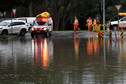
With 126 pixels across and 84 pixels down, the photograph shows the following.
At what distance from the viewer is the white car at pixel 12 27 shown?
40662mm

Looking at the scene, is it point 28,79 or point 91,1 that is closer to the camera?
point 28,79

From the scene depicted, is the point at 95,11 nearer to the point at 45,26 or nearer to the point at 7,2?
the point at 45,26

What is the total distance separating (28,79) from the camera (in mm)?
11055

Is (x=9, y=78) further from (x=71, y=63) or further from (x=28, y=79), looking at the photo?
(x=71, y=63)

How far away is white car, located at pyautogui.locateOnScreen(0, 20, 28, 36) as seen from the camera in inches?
1601

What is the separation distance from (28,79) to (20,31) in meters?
31.8

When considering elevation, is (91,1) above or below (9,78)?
above

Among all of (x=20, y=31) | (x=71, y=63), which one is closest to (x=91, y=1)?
(x=20, y=31)

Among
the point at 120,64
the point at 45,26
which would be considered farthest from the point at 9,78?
the point at 45,26

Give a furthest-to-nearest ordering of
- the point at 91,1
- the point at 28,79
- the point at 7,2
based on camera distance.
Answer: the point at 91,1
the point at 7,2
the point at 28,79

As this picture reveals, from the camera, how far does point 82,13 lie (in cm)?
6194

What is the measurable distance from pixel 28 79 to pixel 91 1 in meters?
50.7

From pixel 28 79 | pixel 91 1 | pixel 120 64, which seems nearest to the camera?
pixel 28 79

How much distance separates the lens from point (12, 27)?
41.4 metres
